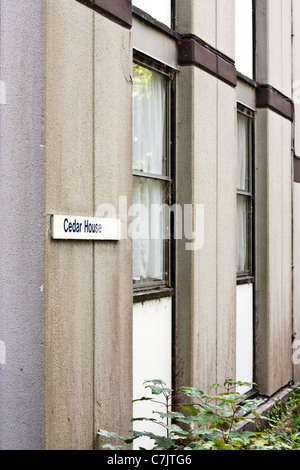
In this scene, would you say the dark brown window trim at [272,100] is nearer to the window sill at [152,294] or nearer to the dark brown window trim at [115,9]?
the window sill at [152,294]

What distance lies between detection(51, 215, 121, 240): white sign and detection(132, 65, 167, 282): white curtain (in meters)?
0.92

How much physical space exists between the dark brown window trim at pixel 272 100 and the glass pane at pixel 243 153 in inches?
12.5

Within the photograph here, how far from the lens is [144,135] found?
20.1ft

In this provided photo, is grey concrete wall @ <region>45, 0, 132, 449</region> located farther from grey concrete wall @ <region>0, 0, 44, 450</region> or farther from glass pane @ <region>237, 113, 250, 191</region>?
glass pane @ <region>237, 113, 250, 191</region>

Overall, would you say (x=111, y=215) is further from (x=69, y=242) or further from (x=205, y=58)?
(x=205, y=58)

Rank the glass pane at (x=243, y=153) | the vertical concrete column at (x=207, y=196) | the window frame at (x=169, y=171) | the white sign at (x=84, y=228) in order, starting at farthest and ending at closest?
1. the glass pane at (x=243, y=153)
2. the vertical concrete column at (x=207, y=196)
3. the window frame at (x=169, y=171)
4. the white sign at (x=84, y=228)

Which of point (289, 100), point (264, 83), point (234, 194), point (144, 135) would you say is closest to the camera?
point (144, 135)

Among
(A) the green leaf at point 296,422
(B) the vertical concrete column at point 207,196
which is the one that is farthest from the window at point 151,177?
(A) the green leaf at point 296,422

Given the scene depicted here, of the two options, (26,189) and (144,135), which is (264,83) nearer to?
(144,135)

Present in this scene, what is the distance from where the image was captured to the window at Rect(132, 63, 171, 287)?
6.00m

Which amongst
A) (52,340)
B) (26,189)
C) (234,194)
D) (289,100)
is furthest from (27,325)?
(289,100)

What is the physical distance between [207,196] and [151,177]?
969 mm

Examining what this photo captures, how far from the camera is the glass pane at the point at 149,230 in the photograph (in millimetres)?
5988
